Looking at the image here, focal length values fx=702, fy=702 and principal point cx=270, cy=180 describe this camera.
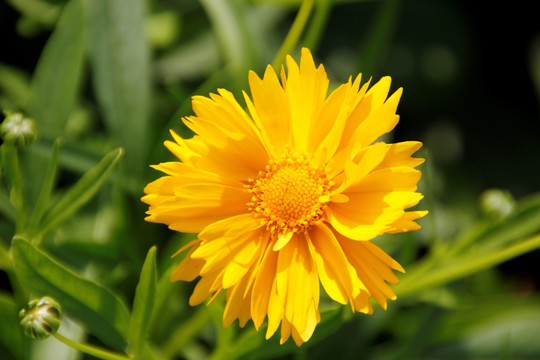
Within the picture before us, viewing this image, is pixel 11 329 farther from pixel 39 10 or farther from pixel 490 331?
pixel 490 331

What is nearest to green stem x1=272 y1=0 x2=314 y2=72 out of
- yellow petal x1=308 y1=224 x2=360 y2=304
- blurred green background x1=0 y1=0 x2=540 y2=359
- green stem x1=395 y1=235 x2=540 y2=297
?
blurred green background x1=0 y1=0 x2=540 y2=359

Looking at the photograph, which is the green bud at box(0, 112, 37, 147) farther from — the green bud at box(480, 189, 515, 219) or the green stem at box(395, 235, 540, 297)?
the green bud at box(480, 189, 515, 219)

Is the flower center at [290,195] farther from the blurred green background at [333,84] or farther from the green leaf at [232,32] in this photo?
the green leaf at [232,32]

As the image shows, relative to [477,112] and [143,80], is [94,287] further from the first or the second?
[477,112]

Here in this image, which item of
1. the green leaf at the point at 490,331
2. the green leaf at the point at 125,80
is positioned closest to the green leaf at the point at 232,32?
the green leaf at the point at 125,80

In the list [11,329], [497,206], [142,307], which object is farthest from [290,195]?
[11,329]

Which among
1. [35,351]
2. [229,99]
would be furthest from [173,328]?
[229,99]
